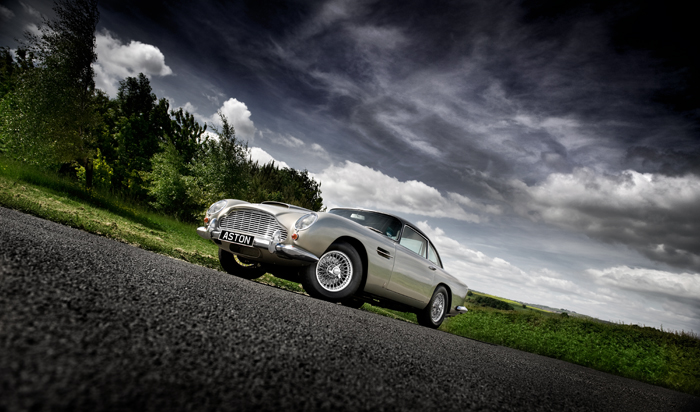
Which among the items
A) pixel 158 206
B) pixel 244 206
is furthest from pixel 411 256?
pixel 158 206

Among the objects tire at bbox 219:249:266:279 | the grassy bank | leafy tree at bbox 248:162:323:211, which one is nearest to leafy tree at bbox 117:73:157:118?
leafy tree at bbox 248:162:323:211

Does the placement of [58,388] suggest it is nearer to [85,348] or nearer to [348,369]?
[85,348]

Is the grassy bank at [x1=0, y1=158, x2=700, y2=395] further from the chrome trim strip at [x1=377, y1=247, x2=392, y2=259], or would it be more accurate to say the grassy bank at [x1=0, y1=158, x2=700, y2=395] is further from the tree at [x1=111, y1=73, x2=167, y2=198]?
the tree at [x1=111, y1=73, x2=167, y2=198]

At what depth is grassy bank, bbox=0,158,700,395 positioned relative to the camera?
25.5 feet

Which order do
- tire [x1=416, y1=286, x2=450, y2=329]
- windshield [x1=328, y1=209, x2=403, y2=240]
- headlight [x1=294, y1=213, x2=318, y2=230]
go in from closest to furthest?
headlight [x1=294, y1=213, x2=318, y2=230] < windshield [x1=328, y1=209, x2=403, y2=240] < tire [x1=416, y1=286, x2=450, y2=329]

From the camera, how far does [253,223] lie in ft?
15.8

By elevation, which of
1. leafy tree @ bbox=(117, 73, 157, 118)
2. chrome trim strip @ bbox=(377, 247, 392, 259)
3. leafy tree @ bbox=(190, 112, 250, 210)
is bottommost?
chrome trim strip @ bbox=(377, 247, 392, 259)

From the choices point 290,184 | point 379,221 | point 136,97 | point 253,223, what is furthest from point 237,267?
point 136,97

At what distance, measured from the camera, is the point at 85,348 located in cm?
114

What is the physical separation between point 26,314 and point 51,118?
61.6 feet

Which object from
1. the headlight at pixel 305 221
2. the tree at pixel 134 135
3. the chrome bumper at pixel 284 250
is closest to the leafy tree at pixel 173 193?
the tree at pixel 134 135

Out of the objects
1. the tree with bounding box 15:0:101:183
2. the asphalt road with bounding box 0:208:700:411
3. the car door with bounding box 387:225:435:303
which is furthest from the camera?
the tree with bounding box 15:0:101:183

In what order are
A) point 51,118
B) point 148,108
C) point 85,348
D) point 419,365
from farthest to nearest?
point 148,108 < point 51,118 < point 419,365 < point 85,348

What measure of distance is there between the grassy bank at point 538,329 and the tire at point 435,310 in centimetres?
286
